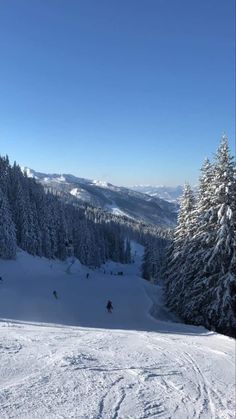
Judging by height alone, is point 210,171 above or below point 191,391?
above

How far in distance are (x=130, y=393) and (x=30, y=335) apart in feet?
24.5

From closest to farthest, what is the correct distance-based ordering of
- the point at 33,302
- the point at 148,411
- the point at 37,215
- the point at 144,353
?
the point at 148,411
the point at 144,353
the point at 33,302
the point at 37,215

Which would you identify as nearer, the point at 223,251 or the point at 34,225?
the point at 223,251

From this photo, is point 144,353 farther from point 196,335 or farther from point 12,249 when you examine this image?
point 12,249

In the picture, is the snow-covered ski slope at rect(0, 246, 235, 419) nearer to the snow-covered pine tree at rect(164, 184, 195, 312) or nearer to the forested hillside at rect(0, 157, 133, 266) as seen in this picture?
the snow-covered pine tree at rect(164, 184, 195, 312)

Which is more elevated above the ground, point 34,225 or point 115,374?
point 34,225

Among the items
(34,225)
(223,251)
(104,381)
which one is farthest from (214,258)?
(34,225)

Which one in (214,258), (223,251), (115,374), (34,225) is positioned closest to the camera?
(115,374)

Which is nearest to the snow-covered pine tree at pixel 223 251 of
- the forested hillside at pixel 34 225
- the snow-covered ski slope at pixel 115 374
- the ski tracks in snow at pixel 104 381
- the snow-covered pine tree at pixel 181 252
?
the snow-covered ski slope at pixel 115 374

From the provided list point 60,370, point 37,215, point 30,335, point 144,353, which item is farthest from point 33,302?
point 37,215

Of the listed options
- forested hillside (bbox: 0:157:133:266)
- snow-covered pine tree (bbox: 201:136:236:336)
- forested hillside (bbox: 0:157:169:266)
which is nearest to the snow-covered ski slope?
snow-covered pine tree (bbox: 201:136:236:336)

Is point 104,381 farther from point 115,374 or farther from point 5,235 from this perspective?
point 5,235

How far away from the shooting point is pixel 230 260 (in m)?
29.3

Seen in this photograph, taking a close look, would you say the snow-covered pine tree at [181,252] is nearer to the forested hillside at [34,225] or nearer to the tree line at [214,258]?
the tree line at [214,258]
